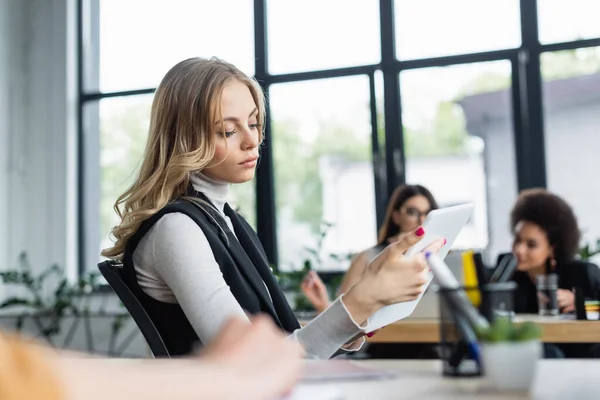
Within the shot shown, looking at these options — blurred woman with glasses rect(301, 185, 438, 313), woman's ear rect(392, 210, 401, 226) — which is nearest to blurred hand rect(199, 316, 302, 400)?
blurred woman with glasses rect(301, 185, 438, 313)

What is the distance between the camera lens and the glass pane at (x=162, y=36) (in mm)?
5707

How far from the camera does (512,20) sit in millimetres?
5000

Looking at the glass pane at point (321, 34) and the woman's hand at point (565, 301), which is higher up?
the glass pane at point (321, 34)

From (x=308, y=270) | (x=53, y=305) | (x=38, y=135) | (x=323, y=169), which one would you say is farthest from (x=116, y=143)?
(x=308, y=270)

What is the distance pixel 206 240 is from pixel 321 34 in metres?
4.14

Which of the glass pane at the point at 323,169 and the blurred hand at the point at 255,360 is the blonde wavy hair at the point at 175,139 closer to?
the blurred hand at the point at 255,360

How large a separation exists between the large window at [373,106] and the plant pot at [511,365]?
4.20 m

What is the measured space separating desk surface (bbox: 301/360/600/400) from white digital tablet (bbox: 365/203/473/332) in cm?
41

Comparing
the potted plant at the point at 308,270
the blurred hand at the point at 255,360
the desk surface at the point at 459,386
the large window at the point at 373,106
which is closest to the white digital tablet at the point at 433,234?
the desk surface at the point at 459,386

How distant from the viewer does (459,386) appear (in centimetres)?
87

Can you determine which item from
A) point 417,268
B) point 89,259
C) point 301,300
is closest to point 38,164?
point 89,259

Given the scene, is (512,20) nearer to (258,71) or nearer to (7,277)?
(258,71)

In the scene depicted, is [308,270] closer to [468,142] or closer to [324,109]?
[324,109]

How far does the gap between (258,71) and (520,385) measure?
4883mm
